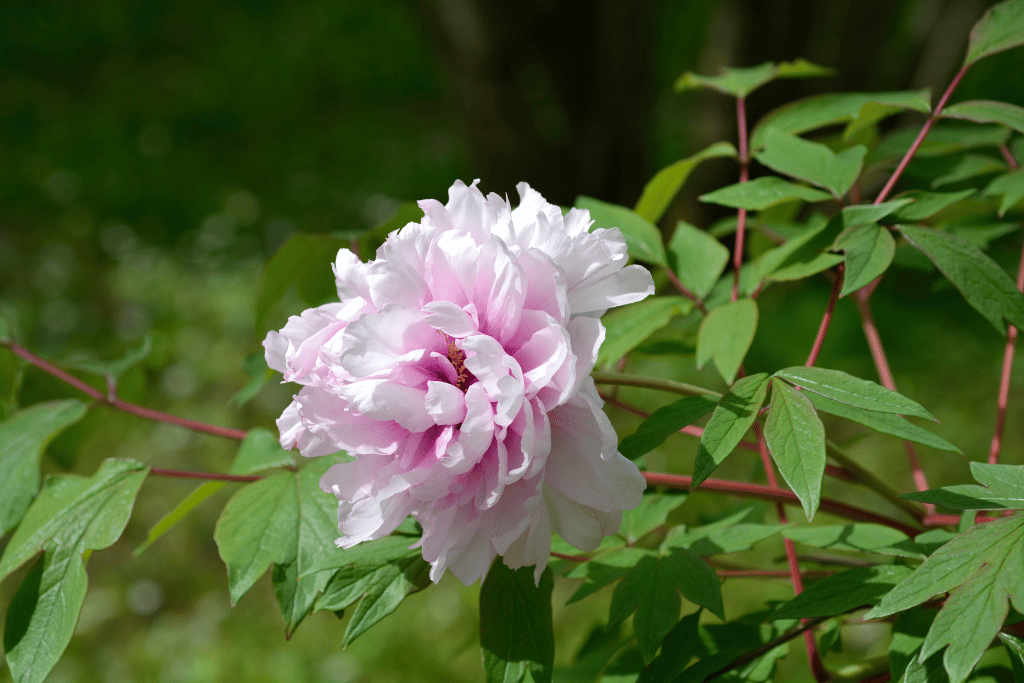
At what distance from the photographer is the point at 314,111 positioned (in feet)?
18.5

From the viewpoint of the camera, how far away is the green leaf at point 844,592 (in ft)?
1.97

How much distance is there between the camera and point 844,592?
0.61 metres

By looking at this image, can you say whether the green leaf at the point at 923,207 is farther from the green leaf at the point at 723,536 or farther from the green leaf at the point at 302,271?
the green leaf at the point at 302,271

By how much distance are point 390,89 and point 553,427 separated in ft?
18.9

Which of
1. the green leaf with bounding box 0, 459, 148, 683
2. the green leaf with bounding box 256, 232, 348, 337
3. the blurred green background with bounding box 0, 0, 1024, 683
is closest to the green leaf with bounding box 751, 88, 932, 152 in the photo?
the blurred green background with bounding box 0, 0, 1024, 683

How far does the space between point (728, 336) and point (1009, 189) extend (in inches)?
13.2

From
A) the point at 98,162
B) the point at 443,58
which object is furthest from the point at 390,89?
the point at 443,58

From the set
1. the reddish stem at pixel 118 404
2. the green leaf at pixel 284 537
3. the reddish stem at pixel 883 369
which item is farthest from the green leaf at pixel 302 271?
the reddish stem at pixel 883 369

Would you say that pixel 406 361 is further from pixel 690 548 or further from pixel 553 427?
pixel 690 548

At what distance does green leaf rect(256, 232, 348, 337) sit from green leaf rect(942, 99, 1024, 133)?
0.63m

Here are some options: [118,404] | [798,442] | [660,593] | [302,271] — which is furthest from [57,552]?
[798,442]

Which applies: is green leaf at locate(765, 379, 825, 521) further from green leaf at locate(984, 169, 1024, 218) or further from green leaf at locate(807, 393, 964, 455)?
green leaf at locate(984, 169, 1024, 218)

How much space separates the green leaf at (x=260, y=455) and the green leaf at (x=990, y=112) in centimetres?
72

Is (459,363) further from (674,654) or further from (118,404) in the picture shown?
(118,404)
